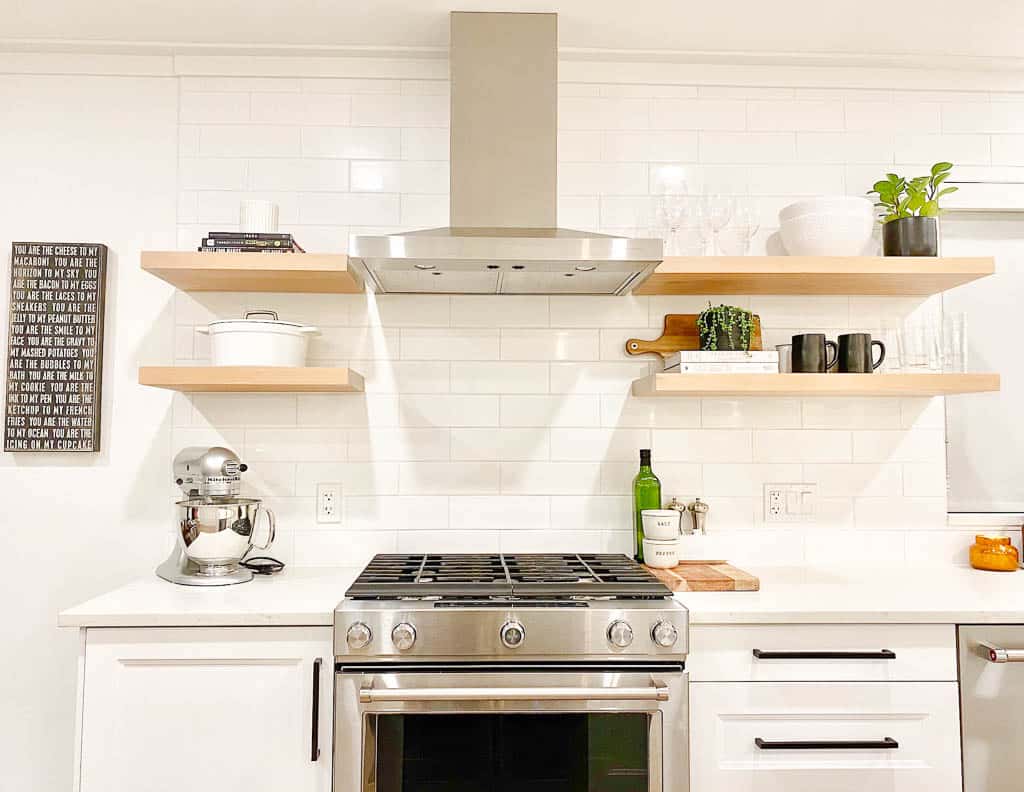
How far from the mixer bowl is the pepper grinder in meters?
1.31

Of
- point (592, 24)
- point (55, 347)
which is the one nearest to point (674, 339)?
point (592, 24)

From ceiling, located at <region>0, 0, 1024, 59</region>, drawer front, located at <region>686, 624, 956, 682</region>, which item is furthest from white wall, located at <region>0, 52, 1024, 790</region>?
drawer front, located at <region>686, 624, 956, 682</region>

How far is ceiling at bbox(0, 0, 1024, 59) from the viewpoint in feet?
7.08

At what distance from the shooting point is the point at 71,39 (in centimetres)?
235

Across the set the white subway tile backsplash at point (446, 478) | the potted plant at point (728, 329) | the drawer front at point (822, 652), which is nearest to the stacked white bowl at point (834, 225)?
the potted plant at point (728, 329)

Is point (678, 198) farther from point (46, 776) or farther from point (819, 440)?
point (46, 776)

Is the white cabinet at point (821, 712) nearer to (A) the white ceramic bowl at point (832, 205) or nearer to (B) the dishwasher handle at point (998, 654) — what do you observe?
(B) the dishwasher handle at point (998, 654)

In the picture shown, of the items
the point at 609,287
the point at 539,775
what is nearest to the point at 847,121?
the point at 609,287

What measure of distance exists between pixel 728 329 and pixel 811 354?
26 cm

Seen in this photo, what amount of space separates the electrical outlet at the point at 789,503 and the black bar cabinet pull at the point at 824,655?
68 cm

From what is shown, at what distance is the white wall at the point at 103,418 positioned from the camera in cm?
232

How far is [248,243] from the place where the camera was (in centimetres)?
216

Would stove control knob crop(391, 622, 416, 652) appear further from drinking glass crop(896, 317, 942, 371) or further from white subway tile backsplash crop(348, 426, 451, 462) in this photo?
drinking glass crop(896, 317, 942, 371)

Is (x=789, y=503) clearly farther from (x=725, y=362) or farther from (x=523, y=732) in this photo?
(x=523, y=732)
